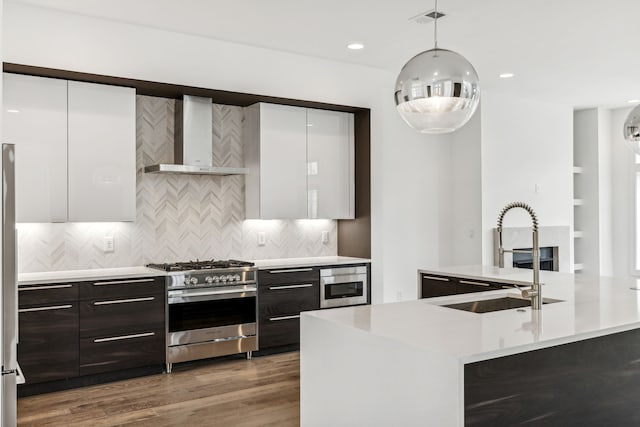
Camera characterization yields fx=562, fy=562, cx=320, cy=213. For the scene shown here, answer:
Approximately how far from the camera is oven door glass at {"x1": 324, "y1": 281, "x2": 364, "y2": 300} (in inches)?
212

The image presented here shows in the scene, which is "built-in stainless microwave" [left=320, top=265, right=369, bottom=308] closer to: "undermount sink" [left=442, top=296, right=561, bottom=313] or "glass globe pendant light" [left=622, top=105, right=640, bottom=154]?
Answer: "undermount sink" [left=442, top=296, right=561, bottom=313]

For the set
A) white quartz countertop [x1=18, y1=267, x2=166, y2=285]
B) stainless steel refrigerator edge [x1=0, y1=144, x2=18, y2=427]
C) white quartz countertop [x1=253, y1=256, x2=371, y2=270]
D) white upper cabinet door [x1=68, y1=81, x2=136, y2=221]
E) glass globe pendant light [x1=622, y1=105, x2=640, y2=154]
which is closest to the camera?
stainless steel refrigerator edge [x1=0, y1=144, x2=18, y2=427]

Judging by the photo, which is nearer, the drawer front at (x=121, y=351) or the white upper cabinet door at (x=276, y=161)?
the drawer front at (x=121, y=351)

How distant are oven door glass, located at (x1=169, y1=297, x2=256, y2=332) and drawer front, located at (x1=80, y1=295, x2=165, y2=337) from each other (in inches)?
A: 5.1

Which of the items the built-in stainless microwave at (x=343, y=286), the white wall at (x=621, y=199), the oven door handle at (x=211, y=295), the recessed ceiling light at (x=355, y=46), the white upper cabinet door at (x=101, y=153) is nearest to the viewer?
the white upper cabinet door at (x=101, y=153)

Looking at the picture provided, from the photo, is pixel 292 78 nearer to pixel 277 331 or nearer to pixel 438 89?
pixel 277 331

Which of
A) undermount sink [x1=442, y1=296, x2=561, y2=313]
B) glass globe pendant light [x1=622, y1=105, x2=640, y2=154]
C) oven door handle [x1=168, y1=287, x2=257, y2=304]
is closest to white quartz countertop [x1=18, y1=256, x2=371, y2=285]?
oven door handle [x1=168, y1=287, x2=257, y2=304]

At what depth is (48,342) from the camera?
4.00 metres

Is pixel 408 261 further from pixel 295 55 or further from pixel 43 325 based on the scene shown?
pixel 43 325

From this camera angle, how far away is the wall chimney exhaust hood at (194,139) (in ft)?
16.0

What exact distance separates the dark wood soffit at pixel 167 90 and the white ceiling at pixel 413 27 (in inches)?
17.5

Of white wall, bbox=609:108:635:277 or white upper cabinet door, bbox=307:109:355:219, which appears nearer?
white upper cabinet door, bbox=307:109:355:219

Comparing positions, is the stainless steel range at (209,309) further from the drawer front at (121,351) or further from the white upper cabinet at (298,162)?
the white upper cabinet at (298,162)

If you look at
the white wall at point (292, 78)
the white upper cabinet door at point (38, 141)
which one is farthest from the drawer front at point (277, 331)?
the white upper cabinet door at point (38, 141)
